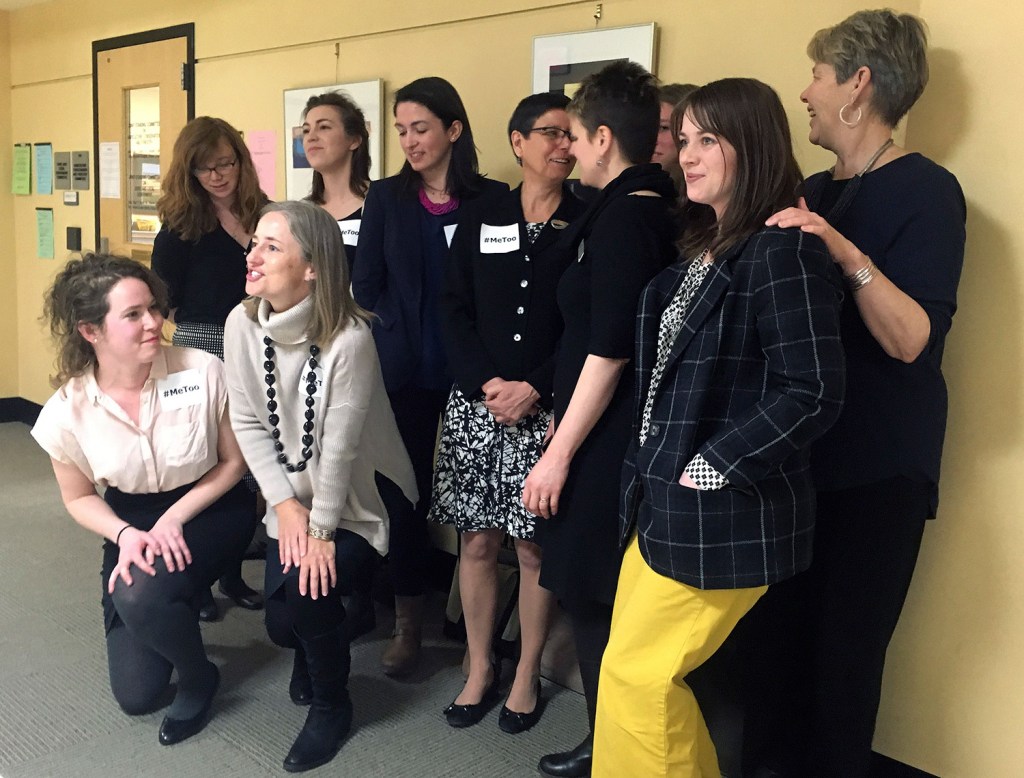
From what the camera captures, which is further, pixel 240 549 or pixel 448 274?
pixel 240 549

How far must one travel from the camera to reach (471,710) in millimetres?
2223

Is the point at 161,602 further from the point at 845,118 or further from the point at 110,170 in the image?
the point at 110,170

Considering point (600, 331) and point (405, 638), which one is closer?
point (600, 331)

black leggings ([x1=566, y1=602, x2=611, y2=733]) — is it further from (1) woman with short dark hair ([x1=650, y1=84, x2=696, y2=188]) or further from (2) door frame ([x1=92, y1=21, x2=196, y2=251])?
(2) door frame ([x1=92, y1=21, x2=196, y2=251])

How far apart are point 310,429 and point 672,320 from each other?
3.11ft

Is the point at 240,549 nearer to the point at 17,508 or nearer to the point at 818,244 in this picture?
the point at 818,244

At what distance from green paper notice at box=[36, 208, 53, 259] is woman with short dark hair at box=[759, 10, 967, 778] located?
15.3ft

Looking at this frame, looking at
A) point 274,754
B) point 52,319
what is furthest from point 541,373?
point 52,319

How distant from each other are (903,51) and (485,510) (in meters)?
1.31

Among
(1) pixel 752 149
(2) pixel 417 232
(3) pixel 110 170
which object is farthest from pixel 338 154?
(3) pixel 110 170

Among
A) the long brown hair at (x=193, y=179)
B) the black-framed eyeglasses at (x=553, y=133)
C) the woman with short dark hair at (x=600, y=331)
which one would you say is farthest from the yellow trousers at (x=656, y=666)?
the long brown hair at (x=193, y=179)

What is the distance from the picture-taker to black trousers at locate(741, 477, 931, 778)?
167 centimetres

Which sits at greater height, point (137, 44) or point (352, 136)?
point (137, 44)

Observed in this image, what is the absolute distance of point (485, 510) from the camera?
2.14 metres
